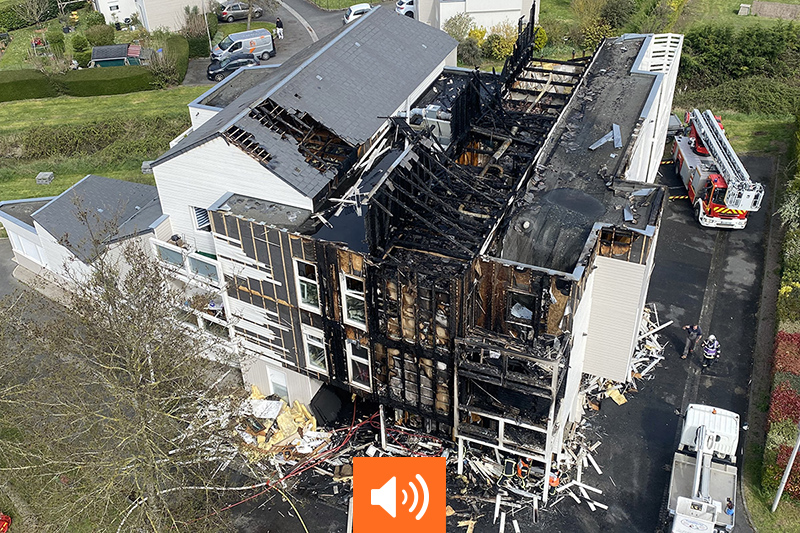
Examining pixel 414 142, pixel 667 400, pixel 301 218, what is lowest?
pixel 667 400

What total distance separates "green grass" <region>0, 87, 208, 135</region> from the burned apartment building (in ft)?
83.2

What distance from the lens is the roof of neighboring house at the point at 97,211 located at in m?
32.7

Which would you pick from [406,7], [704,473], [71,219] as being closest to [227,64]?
[406,7]

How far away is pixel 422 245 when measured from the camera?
76.6ft

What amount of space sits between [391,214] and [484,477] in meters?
10.2

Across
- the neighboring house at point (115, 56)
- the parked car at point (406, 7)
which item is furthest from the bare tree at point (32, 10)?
the parked car at point (406, 7)

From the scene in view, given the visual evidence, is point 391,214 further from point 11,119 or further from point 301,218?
point 11,119

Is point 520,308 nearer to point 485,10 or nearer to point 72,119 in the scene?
point 485,10

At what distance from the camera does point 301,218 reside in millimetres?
25297

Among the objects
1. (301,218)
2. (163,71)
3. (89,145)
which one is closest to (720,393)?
(301,218)

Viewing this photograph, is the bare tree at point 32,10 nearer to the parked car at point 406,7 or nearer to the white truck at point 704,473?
the parked car at point 406,7

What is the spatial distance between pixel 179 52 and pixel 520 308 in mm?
43719

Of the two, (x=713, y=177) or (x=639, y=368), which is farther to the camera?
(x=713, y=177)

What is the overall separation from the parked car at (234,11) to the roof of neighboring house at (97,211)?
33362mm
